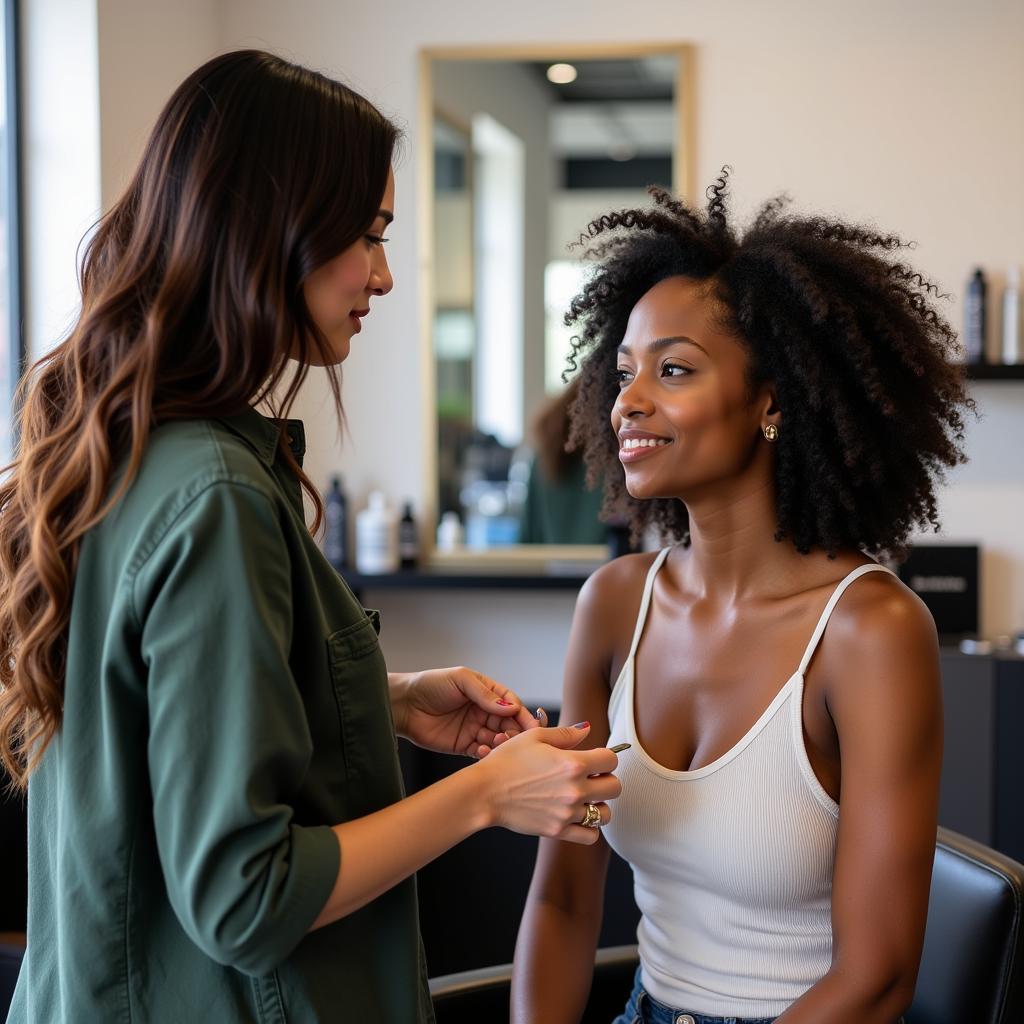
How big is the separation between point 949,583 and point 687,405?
202cm

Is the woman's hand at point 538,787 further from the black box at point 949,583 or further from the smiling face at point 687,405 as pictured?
the black box at point 949,583

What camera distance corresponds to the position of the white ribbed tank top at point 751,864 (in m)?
1.26

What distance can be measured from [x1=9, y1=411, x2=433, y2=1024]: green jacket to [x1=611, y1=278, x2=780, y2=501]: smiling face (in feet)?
1.66

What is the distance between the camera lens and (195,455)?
33.2 inches

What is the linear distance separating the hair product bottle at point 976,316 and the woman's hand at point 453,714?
2183mm

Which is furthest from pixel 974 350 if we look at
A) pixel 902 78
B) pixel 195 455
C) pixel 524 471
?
pixel 195 455

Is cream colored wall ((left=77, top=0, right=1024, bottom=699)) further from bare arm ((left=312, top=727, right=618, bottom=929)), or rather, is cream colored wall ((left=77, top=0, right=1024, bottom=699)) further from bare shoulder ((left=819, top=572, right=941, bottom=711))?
bare arm ((left=312, top=727, right=618, bottom=929))

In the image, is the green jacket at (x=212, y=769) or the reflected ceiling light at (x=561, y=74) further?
the reflected ceiling light at (x=561, y=74)

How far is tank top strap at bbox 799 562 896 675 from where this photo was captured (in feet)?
4.21

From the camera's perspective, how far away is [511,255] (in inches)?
131

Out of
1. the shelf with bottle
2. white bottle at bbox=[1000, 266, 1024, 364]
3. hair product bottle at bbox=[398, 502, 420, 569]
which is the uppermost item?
white bottle at bbox=[1000, 266, 1024, 364]

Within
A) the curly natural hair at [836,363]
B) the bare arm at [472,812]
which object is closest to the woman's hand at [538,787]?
the bare arm at [472,812]

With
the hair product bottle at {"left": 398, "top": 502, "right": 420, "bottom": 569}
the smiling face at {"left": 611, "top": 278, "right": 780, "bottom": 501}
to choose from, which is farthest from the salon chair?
the hair product bottle at {"left": 398, "top": 502, "right": 420, "bottom": 569}

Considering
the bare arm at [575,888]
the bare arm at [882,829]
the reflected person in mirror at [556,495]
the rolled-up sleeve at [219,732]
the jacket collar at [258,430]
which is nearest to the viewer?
the rolled-up sleeve at [219,732]
